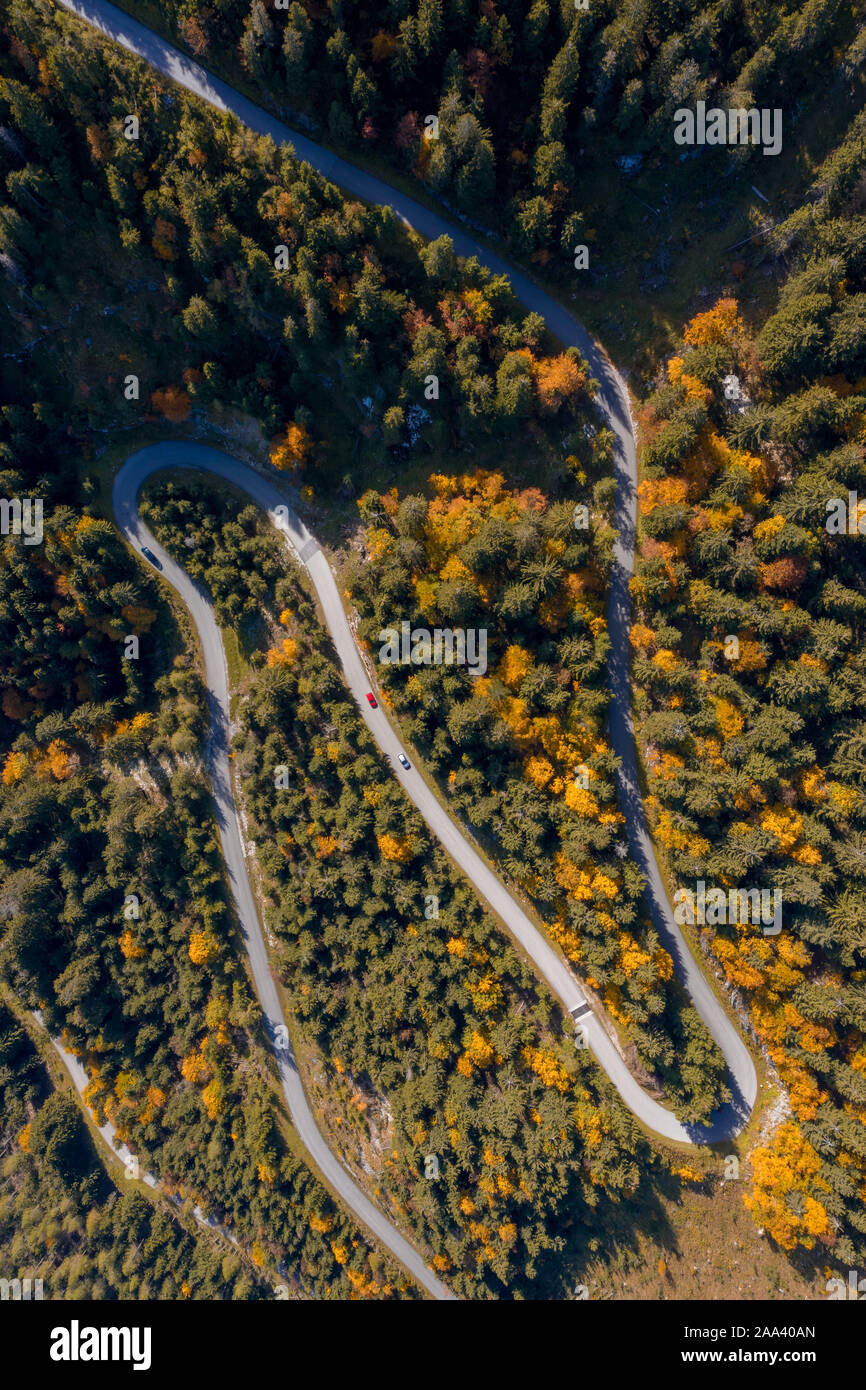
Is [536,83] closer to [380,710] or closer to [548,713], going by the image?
[548,713]

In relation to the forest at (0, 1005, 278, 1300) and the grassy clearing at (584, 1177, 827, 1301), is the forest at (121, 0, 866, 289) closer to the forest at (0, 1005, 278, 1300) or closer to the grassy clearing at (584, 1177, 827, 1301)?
the grassy clearing at (584, 1177, 827, 1301)

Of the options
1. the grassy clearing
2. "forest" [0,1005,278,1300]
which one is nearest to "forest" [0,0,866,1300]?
"forest" [0,1005,278,1300]

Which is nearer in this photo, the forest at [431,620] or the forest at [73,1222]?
the forest at [431,620]

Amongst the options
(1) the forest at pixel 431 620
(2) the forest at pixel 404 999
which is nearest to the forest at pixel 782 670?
(1) the forest at pixel 431 620

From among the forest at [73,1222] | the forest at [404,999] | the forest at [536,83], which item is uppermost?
the forest at [536,83]

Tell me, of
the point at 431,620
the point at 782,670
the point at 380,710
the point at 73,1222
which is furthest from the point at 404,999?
the point at 73,1222

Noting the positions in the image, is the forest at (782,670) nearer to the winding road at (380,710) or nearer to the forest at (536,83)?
the winding road at (380,710)

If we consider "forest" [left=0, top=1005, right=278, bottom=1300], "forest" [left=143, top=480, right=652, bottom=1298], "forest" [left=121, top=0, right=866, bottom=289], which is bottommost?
"forest" [left=0, top=1005, right=278, bottom=1300]
